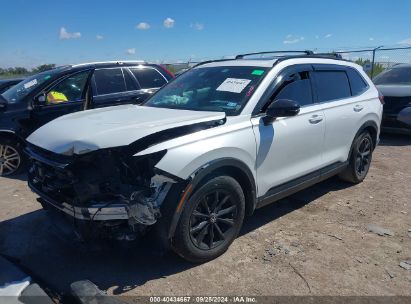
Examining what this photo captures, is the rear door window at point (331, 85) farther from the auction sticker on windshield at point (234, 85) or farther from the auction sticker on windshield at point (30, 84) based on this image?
the auction sticker on windshield at point (30, 84)

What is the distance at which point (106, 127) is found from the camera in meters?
3.34

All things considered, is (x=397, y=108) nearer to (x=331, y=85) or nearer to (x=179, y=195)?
(x=331, y=85)

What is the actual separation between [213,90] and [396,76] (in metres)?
7.53

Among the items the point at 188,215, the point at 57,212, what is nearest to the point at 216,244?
the point at 188,215

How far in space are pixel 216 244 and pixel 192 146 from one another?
1025mm

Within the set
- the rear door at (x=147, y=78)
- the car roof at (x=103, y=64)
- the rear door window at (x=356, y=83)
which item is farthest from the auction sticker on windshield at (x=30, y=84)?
the rear door window at (x=356, y=83)

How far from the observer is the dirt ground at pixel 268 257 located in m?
3.25

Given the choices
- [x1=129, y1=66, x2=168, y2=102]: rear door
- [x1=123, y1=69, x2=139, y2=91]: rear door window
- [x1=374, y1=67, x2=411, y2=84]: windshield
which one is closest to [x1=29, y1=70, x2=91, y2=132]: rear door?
[x1=123, y1=69, x2=139, y2=91]: rear door window

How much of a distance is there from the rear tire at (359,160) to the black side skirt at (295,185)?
322 millimetres

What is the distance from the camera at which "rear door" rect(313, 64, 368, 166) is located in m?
4.72

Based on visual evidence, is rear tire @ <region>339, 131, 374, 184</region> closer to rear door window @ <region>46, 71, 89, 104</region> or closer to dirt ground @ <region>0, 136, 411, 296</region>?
dirt ground @ <region>0, 136, 411, 296</region>

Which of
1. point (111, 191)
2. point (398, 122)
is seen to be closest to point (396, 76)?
point (398, 122)

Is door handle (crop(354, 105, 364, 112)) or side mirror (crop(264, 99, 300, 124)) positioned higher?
side mirror (crop(264, 99, 300, 124))

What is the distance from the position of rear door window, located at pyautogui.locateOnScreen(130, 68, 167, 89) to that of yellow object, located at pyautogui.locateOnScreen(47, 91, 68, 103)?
4.74 ft
